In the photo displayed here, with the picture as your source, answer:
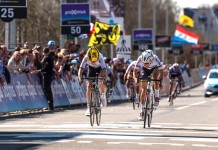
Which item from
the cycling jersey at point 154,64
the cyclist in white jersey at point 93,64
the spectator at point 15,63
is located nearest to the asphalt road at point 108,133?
the cyclist in white jersey at point 93,64

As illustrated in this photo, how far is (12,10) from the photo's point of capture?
27.1 m

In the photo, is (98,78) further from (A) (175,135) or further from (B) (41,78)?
(B) (41,78)

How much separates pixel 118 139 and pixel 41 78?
11.8 meters

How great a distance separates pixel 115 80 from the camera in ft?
120

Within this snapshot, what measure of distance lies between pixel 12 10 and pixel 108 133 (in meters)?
11.2

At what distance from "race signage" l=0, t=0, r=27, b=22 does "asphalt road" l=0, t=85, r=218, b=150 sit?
14.1ft

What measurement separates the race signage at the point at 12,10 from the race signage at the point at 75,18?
6369 millimetres

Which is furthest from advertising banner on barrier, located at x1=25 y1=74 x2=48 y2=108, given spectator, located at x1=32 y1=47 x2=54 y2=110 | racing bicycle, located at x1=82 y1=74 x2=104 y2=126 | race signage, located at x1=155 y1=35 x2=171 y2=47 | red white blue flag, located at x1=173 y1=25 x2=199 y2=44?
red white blue flag, located at x1=173 y1=25 x2=199 y2=44

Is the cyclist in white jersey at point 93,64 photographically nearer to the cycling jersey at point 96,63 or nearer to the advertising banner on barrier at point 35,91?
the cycling jersey at point 96,63

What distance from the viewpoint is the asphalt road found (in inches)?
573

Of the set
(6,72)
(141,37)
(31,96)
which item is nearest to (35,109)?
(31,96)

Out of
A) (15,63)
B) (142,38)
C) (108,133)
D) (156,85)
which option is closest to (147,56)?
(156,85)

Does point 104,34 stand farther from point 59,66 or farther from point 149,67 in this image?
point 149,67

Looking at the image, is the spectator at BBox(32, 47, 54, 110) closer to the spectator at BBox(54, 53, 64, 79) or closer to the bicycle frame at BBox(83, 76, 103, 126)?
the spectator at BBox(54, 53, 64, 79)
